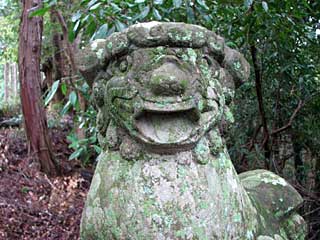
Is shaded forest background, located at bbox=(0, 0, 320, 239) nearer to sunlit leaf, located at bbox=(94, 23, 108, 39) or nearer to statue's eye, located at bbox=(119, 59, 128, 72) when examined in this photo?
sunlit leaf, located at bbox=(94, 23, 108, 39)

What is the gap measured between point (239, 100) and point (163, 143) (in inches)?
71.7

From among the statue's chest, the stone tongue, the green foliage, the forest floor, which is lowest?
the forest floor

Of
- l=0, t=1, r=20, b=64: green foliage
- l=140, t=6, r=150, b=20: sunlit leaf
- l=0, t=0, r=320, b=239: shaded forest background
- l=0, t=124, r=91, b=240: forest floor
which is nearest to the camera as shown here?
l=140, t=6, r=150, b=20: sunlit leaf

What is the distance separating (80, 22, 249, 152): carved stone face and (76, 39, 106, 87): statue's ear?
0.02m

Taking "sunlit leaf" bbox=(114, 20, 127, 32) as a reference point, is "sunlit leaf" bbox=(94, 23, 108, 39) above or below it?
below

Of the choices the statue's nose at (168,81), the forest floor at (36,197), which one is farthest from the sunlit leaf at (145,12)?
the forest floor at (36,197)

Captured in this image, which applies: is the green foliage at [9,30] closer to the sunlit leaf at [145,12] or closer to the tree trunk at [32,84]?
the tree trunk at [32,84]

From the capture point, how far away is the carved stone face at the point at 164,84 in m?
1.24

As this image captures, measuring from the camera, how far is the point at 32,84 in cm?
420

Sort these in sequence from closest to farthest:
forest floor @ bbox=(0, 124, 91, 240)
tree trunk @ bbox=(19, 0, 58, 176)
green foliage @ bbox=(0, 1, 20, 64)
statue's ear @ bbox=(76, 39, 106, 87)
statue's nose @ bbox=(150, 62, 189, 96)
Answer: statue's nose @ bbox=(150, 62, 189, 96), statue's ear @ bbox=(76, 39, 106, 87), forest floor @ bbox=(0, 124, 91, 240), tree trunk @ bbox=(19, 0, 58, 176), green foliage @ bbox=(0, 1, 20, 64)

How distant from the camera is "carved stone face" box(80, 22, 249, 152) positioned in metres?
1.24

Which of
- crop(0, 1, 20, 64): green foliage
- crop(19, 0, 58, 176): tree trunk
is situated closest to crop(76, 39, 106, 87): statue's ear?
crop(19, 0, 58, 176): tree trunk

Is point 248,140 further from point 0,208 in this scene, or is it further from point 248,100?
point 0,208

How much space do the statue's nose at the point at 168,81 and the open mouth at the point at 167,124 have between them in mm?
44
